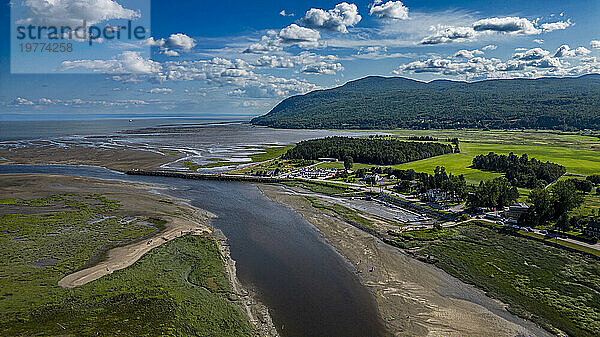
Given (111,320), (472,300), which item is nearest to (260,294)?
(111,320)

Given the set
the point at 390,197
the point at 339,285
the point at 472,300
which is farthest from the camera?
the point at 390,197

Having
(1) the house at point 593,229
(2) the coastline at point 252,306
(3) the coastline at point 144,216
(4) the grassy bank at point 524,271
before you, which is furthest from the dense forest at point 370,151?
(2) the coastline at point 252,306

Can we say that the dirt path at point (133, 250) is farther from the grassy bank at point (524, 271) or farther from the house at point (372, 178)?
the house at point (372, 178)

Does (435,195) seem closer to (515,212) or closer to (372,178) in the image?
(515,212)

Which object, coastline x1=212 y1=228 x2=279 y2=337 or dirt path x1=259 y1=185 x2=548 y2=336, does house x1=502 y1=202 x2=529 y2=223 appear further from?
coastline x1=212 y1=228 x2=279 y2=337

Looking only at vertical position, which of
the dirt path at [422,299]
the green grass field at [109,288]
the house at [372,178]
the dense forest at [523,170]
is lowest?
the dirt path at [422,299]

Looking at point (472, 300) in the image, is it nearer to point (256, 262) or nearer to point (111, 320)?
point (256, 262)

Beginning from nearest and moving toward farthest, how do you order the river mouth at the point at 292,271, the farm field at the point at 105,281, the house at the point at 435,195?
the farm field at the point at 105,281 < the river mouth at the point at 292,271 < the house at the point at 435,195
